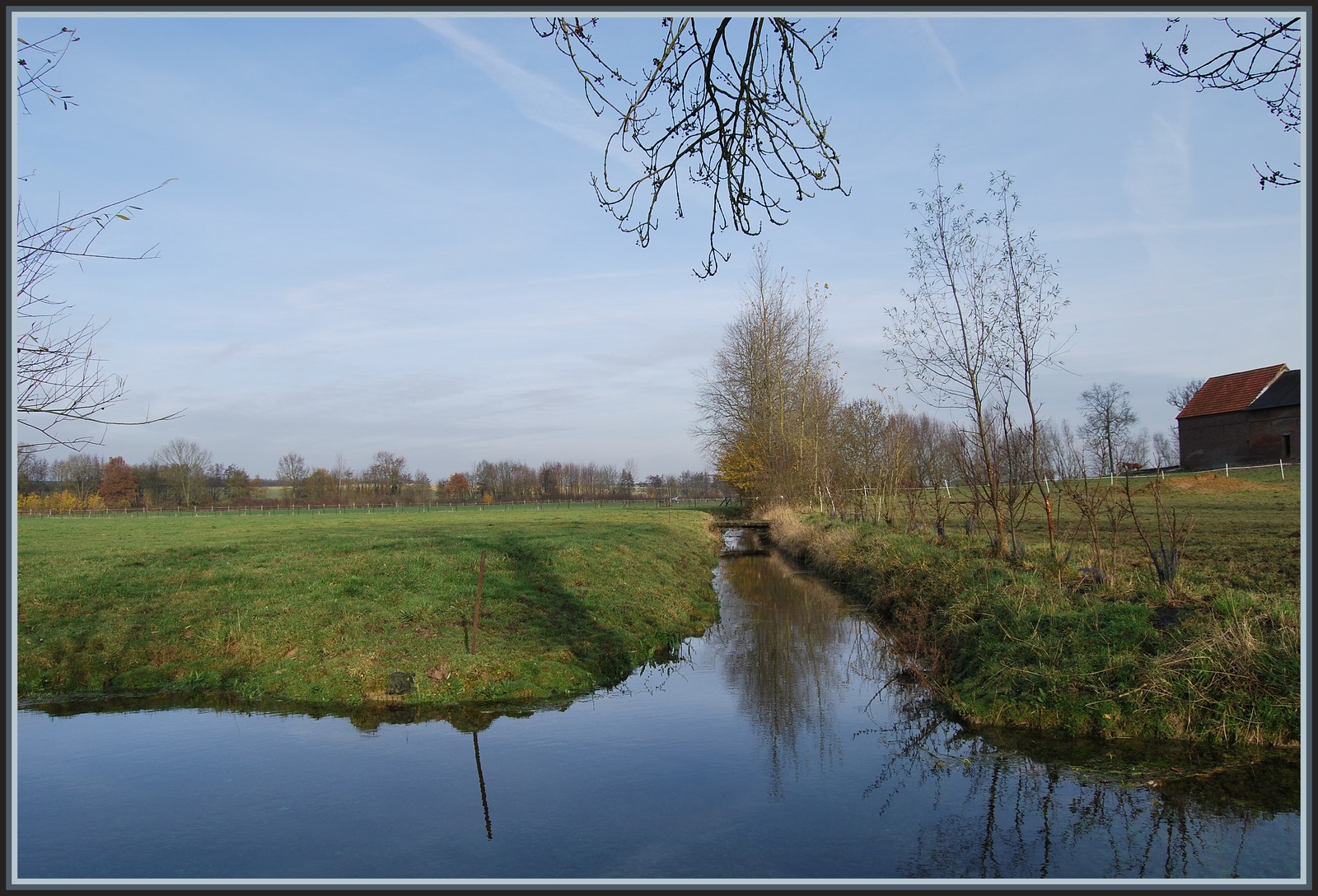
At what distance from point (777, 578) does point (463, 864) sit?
17.7 metres

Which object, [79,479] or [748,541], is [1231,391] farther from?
[79,479]

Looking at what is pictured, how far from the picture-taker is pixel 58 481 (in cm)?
7012

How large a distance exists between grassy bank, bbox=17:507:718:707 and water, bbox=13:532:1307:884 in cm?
70

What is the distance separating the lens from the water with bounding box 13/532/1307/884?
18.8ft

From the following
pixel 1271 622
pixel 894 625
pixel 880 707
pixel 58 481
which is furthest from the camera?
pixel 58 481

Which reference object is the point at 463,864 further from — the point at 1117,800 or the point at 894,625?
the point at 894,625

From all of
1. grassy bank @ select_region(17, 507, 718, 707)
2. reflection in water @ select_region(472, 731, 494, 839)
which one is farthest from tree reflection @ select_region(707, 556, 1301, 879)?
grassy bank @ select_region(17, 507, 718, 707)

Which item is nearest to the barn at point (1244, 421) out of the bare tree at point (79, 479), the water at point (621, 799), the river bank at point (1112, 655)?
the river bank at point (1112, 655)

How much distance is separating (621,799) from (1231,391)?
48770 mm

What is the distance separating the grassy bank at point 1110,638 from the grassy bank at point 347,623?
4.63 m

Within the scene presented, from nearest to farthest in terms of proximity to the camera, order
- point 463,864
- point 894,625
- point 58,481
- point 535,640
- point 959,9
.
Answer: point 959,9
point 463,864
point 535,640
point 894,625
point 58,481

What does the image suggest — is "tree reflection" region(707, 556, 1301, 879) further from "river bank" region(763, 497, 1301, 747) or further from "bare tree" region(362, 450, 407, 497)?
"bare tree" region(362, 450, 407, 497)

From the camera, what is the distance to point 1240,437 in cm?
4244

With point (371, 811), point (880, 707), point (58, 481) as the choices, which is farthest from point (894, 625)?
point (58, 481)
